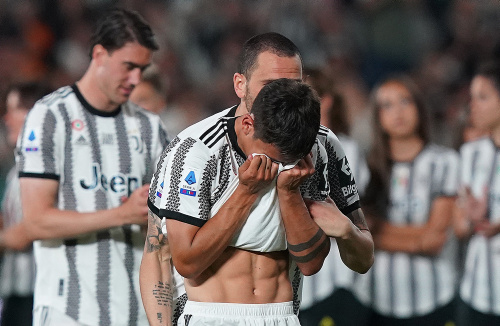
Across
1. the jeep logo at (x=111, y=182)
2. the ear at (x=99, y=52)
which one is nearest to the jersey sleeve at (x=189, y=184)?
the jeep logo at (x=111, y=182)

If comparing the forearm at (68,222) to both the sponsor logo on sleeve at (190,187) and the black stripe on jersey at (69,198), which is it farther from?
the sponsor logo on sleeve at (190,187)

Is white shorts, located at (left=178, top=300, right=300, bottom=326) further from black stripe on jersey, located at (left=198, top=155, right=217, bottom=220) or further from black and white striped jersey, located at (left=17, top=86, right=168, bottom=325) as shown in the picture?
black and white striped jersey, located at (left=17, top=86, right=168, bottom=325)

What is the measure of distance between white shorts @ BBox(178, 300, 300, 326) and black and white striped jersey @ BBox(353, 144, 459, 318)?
10.2 ft

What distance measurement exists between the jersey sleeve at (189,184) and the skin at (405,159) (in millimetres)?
3252

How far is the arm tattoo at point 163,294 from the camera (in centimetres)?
316

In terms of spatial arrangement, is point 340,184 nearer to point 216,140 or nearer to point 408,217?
point 216,140

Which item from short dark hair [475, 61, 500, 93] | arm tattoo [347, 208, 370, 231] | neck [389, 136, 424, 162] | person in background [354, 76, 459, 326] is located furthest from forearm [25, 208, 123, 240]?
short dark hair [475, 61, 500, 93]

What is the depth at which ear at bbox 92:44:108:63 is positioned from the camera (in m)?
4.21

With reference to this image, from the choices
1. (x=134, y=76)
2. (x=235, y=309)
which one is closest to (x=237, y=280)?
(x=235, y=309)

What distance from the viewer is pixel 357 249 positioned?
3059 mm

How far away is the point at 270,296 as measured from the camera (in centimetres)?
297

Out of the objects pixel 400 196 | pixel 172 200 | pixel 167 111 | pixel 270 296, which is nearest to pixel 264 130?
pixel 172 200

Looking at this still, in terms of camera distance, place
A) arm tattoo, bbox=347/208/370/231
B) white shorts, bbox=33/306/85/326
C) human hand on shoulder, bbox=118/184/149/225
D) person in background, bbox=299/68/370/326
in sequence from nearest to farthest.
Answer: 1. arm tattoo, bbox=347/208/370/231
2. human hand on shoulder, bbox=118/184/149/225
3. white shorts, bbox=33/306/85/326
4. person in background, bbox=299/68/370/326

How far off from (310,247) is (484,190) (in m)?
3.35
